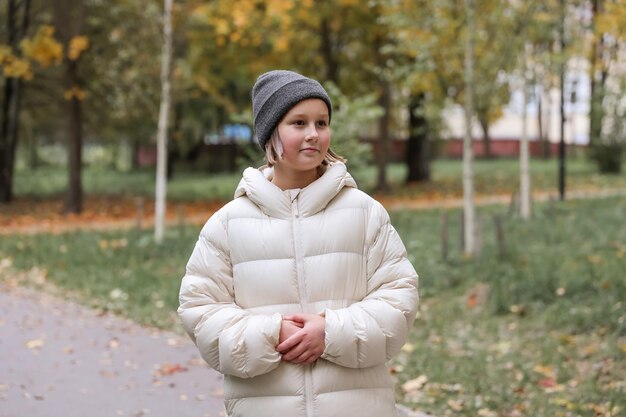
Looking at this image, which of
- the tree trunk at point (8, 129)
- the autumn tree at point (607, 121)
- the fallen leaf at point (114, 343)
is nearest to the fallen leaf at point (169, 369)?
the fallen leaf at point (114, 343)

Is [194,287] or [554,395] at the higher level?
[194,287]

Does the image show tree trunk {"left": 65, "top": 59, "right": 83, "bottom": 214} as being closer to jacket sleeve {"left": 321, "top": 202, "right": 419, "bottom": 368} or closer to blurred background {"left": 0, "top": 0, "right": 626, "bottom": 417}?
blurred background {"left": 0, "top": 0, "right": 626, "bottom": 417}

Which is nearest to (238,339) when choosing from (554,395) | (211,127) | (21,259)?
(554,395)

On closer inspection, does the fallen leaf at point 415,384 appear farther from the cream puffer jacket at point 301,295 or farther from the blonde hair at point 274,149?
the blonde hair at point 274,149

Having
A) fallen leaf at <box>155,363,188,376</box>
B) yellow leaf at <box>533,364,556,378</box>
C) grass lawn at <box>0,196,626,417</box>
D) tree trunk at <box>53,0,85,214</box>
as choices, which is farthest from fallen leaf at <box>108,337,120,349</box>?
tree trunk at <box>53,0,85,214</box>

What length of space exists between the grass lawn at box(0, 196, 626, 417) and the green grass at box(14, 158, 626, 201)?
26.9 feet

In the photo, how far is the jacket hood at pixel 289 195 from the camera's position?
2.93 metres

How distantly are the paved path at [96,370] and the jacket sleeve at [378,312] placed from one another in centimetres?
310

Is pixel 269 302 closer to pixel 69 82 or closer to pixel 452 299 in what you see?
pixel 452 299

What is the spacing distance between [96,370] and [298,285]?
5240 mm

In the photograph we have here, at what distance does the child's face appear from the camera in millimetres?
2889

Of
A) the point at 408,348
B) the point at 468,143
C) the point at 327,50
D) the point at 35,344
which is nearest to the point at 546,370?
the point at 408,348

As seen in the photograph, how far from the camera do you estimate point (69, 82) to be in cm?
2094

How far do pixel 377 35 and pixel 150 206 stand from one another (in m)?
7.41
